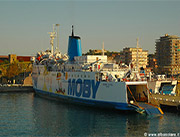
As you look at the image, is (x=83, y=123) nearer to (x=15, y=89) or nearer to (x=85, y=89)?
(x=85, y=89)

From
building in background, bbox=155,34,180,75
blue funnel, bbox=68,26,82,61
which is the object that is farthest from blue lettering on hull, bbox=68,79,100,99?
building in background, bbox=155,34,180,75

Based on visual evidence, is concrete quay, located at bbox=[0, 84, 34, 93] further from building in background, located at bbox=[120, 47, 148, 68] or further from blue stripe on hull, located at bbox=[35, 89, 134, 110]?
building in background, located at bbox=[120, 47, 148, 68]

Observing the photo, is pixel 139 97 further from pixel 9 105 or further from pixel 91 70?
pixel 9 105

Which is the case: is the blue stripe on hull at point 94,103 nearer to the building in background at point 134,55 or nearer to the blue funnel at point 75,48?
the blue funnel at point 75,48

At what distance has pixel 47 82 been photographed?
165 feet

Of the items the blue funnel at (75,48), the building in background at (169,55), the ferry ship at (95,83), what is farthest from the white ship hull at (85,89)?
the building in background at (169,55)

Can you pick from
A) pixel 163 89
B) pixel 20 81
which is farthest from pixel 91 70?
pixel 20 81

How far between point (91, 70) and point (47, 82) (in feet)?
48.7

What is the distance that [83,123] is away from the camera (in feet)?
94.2

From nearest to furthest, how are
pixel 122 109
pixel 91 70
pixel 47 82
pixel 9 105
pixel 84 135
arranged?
1. pixel 84 135
2. pixel 122 109
3. pixel 91 70
4. pixel 9 105
5. pixel 47 82

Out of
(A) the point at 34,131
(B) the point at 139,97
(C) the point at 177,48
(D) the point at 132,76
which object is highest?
(C) the point at 177,48

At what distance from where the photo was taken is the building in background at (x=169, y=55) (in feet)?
321

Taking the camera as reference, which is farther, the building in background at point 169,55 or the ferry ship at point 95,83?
the building in background at point 169,55

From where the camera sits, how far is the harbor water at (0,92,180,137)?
83.1 feet
